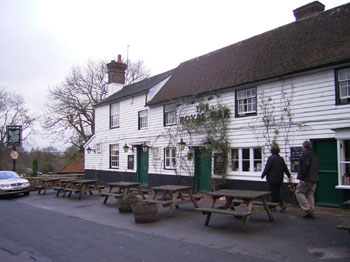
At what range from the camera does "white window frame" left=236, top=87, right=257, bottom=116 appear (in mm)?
12688

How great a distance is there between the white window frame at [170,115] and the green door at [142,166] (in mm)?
2666

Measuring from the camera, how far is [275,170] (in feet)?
30.3

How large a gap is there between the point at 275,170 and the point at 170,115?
27.6 ft

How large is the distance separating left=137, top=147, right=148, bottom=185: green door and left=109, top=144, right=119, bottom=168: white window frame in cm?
242

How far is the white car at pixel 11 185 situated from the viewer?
51.9 ft

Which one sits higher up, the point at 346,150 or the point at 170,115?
the point at 170,115

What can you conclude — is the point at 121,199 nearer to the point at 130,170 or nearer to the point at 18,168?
the point at 130,170

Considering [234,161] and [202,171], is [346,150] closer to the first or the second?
[234,161]

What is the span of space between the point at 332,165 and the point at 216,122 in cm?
517

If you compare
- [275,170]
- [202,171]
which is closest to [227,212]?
[275,170]

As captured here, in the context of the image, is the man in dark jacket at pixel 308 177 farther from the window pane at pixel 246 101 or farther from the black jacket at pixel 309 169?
the window pane at pixel 246 101

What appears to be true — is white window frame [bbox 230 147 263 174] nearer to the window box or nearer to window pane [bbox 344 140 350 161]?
window pane [bbox 344 140 350 161]

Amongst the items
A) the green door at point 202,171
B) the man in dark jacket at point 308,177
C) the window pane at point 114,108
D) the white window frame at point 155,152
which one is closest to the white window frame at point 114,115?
the window pane at point 114,108

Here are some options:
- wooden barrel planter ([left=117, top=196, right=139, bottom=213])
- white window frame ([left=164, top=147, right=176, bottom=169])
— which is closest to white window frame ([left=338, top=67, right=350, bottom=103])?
wooden barrel planter ([left=117, top=196, right=139, bottom=213])
